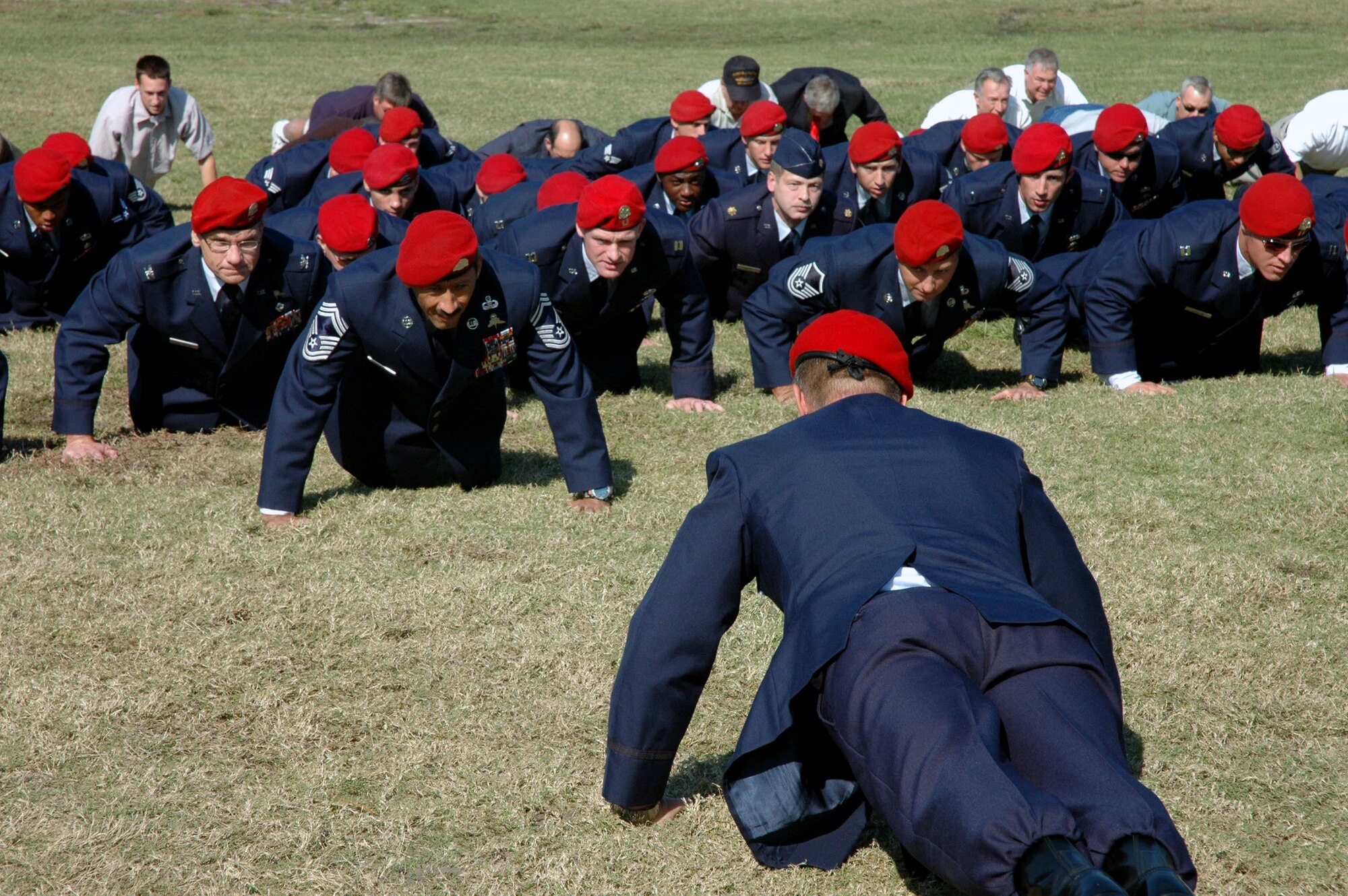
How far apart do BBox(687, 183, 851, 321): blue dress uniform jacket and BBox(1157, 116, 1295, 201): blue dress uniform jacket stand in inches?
115

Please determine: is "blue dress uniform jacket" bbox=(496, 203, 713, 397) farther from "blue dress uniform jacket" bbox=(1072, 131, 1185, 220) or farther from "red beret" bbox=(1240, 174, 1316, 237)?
"blue dress uniform jacket" bbox=(1072, 131, 1185, 220)

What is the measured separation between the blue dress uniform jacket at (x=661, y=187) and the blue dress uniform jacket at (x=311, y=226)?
1.72 metres

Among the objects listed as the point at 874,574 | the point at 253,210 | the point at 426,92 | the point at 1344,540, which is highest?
the point at 874,574

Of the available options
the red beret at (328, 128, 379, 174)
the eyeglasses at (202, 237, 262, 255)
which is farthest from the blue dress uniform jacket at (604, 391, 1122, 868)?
the red beret at (328, 128, 379, 174)

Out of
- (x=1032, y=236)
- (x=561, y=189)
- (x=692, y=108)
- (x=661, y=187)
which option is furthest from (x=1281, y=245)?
(x=692, y=108)

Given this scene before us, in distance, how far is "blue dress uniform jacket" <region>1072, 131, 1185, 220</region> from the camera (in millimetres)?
8727

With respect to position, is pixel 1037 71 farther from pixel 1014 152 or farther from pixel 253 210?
pixel 253 210

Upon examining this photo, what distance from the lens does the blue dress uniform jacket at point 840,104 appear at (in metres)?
11.6

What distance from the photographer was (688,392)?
6695mm

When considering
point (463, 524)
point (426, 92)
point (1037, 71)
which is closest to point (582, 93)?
point (426, 92)

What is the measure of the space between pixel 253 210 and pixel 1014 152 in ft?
14.6

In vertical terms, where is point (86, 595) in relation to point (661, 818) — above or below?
below

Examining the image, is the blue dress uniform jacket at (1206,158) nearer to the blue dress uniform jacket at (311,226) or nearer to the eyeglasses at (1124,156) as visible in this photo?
the eyeglasses at (1124,156)

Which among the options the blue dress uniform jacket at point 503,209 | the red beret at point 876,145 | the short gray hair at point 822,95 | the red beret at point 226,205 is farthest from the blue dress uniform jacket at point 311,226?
the short gray hair at point 822,95
